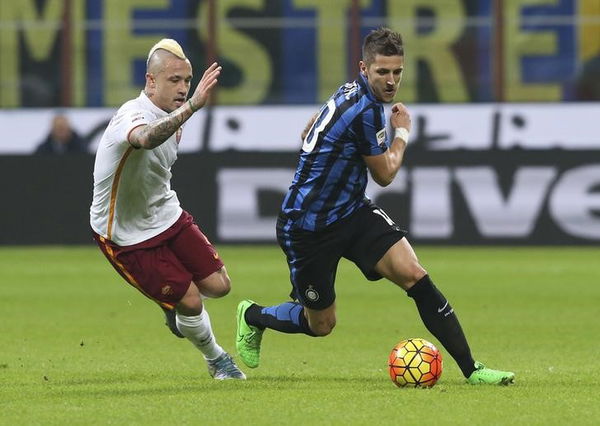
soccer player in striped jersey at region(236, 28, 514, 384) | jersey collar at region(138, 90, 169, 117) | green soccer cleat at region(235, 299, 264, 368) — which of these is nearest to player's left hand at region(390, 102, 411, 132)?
soccer player in striped jersey at region(236, 28, 514, 384)

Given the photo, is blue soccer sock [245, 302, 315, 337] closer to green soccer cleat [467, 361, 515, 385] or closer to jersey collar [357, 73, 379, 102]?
green soccer cleat [467, 361, 515, 385]

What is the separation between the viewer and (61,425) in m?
7.16

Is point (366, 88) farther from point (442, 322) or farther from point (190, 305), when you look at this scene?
point (190, 305)

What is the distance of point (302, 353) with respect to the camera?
416 inches

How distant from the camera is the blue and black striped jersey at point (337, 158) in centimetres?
844

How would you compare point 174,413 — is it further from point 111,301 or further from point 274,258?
point 274,258

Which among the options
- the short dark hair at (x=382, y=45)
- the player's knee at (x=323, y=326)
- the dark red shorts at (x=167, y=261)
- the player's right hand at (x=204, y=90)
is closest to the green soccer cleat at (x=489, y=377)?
the player's knee at (x=323, y=326)

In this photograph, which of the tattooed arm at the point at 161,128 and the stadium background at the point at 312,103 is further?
the stadium background at the point at 312,103

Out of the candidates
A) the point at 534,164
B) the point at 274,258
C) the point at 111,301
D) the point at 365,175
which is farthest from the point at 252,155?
the point at 365,175

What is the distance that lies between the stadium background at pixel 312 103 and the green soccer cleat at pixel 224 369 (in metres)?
11.4

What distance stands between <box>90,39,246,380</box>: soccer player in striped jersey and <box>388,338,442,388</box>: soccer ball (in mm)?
1094

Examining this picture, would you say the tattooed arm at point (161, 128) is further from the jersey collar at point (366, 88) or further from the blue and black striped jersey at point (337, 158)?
the jersey collar at point (366, 88)

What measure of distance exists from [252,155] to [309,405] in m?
13.1

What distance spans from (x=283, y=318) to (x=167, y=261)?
2.94 ft
